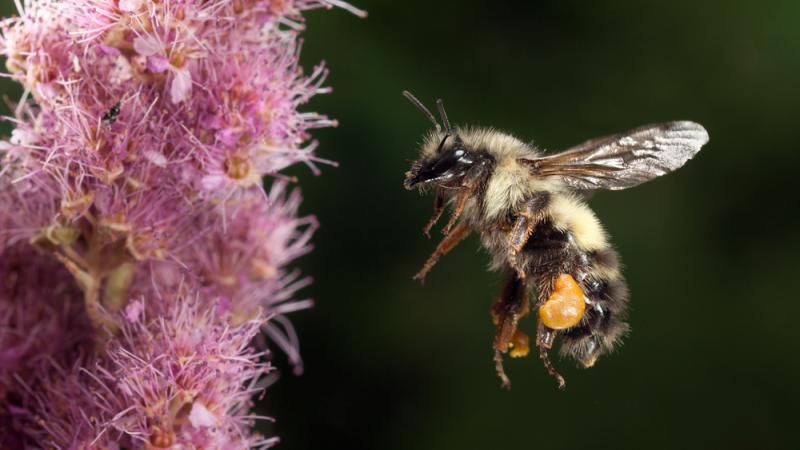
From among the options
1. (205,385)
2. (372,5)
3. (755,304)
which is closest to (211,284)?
(205,385)

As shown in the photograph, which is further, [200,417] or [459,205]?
[459,205]

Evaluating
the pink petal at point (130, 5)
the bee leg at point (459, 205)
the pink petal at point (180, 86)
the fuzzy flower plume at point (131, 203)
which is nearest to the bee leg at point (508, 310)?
the bee leg at point (459, 205)

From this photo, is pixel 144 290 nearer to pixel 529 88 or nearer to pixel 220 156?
pixel 220 156

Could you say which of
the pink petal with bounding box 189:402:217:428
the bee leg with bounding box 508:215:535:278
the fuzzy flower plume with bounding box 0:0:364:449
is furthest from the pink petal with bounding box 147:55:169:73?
the bee leg with bounding box 508:215:535:278

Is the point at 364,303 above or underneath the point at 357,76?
underneath

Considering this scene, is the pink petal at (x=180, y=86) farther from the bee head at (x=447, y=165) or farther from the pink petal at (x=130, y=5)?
the bee head at (x=447, y=165)

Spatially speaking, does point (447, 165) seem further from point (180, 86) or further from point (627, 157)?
point (180, 86)

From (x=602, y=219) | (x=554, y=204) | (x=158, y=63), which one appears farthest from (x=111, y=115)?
(x=602, y=219)
